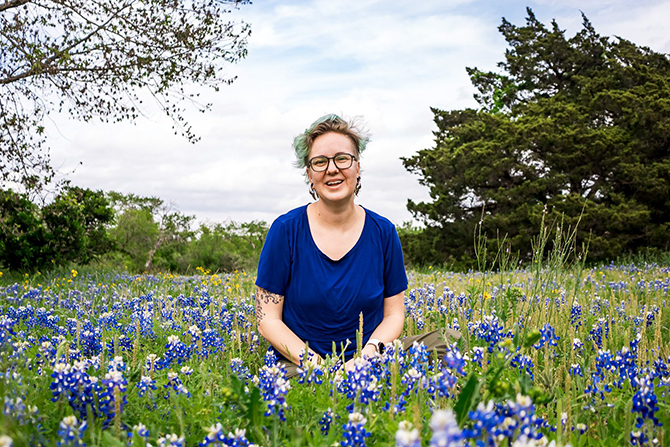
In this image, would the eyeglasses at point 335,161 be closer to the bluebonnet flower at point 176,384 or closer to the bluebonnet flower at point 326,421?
the bluebonnet flower at point 176,384

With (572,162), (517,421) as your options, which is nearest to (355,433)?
(517,421)

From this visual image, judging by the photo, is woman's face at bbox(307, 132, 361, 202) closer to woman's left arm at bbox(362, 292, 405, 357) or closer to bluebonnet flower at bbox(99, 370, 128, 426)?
woman's left arm at bbox(362, 292, 405, 357)

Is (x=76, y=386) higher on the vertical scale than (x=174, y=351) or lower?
higher

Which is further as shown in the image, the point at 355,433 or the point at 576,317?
the point at 576,317

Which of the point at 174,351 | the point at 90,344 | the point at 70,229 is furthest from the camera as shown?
the point at 70,229

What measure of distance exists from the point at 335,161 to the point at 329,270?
806mm

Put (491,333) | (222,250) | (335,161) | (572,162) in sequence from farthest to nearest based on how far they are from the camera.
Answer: (222,250) → (572,162) → (335,161) → (491,333)

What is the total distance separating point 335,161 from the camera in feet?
13.0

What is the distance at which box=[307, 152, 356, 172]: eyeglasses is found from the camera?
397 cm

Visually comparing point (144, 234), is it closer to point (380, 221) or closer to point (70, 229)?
point (70, 229)

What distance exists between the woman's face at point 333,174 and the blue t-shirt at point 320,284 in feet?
1.24

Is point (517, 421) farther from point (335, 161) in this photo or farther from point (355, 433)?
point (335, 161)

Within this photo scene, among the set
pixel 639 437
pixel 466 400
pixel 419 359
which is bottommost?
pixel 639 437

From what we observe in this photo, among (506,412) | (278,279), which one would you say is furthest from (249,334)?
(506,412)
